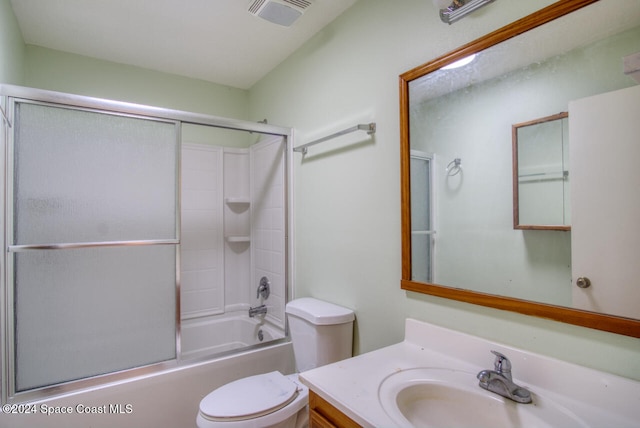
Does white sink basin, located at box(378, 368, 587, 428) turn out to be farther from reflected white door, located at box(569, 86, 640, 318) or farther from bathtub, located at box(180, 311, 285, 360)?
bathtub, located at box(180, 311, 285, 360)

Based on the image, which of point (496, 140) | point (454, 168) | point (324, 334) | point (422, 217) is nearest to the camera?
point (496, 140)

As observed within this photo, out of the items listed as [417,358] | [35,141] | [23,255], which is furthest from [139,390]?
[417,358]

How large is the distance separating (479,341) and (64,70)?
2.99 meters

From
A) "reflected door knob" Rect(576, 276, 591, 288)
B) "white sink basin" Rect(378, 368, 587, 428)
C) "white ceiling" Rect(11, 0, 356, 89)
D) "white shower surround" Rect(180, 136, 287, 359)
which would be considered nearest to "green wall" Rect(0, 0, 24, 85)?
"white ceiling" Rect(11, 0, 356, 89)

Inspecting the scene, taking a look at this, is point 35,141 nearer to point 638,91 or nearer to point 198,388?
point 198,388

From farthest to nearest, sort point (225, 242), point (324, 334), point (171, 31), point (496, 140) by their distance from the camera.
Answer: point (225, 242), point (171, 31), point (324, 334), point (496, 140)

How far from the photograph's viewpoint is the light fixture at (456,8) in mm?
1127

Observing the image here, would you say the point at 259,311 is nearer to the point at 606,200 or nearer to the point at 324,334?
the point at 324,334

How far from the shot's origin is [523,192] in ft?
3.48

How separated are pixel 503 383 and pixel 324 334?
0.88m

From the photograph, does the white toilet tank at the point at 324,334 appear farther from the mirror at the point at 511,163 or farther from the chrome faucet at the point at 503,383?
the chrome faucet at the point at 503,383

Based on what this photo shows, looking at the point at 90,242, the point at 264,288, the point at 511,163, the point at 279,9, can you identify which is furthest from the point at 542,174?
the point at 264,288

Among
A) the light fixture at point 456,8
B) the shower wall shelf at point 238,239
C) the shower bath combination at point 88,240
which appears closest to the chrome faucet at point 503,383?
the light fixture at point 456,8

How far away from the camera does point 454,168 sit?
1.26 m
